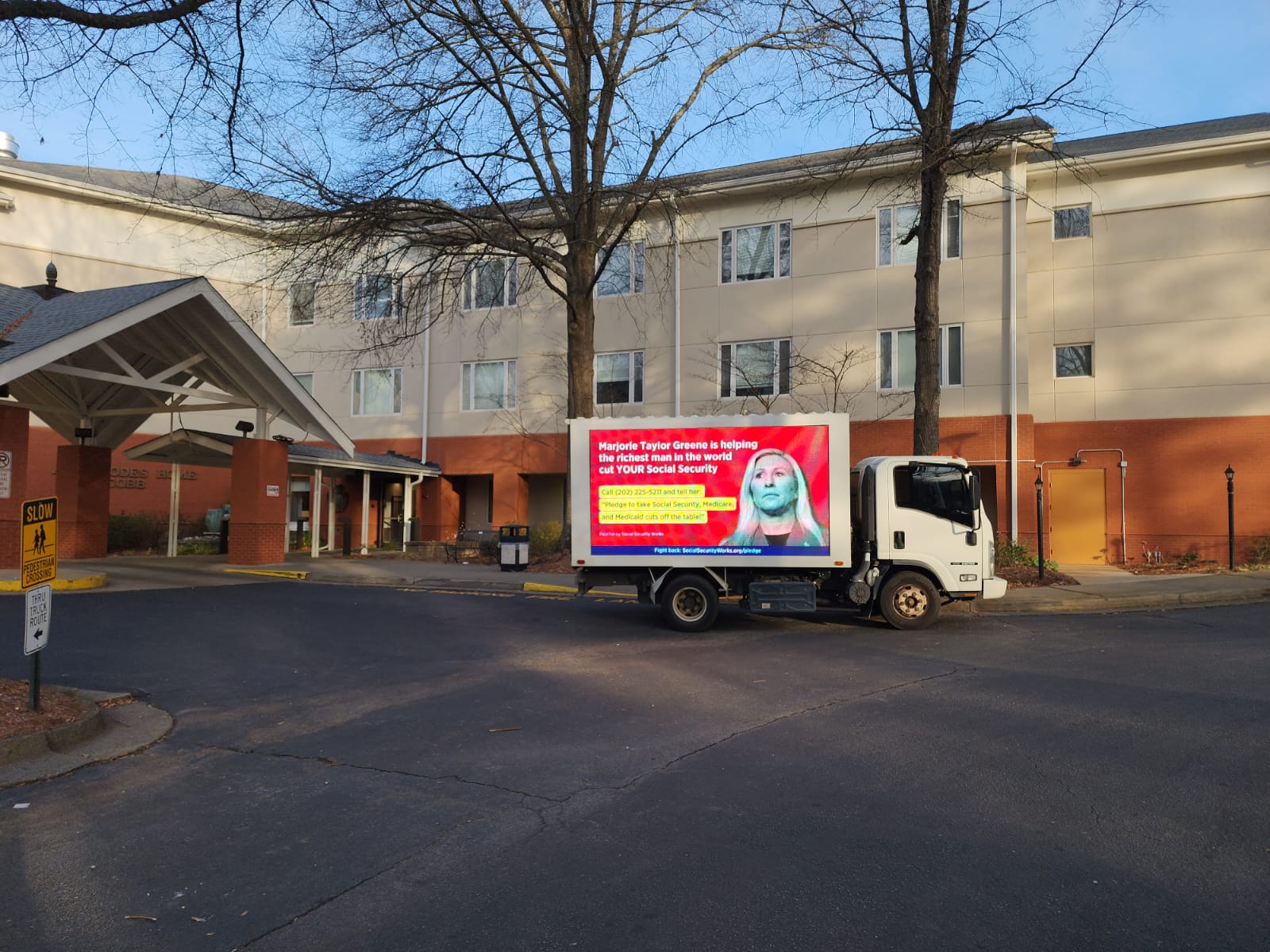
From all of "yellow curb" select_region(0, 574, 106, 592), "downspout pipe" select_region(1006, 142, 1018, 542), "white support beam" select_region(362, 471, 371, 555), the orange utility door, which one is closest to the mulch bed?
"yellow curb" select_region(0, 574, 106, 592)

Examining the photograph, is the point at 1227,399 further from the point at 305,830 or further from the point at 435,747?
the point at 305,830

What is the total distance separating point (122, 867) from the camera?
4.68 metres

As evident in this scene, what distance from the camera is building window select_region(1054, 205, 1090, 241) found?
24391 millimetres

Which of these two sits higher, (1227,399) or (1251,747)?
(1227,399)

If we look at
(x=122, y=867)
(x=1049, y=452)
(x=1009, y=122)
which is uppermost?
(x=1009, y=122)

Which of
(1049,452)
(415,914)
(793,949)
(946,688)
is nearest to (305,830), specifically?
(415,914)

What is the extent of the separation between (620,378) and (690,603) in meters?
16.3

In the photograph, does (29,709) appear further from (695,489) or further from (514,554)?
(514,554)

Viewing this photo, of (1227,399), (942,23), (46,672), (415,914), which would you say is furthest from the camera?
(1227,399)

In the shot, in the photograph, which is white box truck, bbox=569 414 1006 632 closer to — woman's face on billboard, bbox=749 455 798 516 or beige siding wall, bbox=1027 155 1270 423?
woman's face on billboard, bbox=749 455 798 516

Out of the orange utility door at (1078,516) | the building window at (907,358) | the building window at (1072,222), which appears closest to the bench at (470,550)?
the building window at (907,358)

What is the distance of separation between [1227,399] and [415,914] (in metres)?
24.8

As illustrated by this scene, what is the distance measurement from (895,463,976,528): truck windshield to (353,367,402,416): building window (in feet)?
74.2

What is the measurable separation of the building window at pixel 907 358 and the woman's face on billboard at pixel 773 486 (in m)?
13.5
